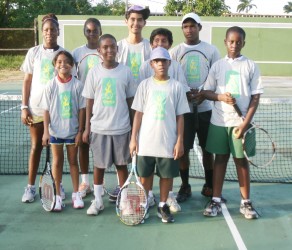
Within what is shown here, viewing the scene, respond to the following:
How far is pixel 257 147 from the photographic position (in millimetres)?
7078

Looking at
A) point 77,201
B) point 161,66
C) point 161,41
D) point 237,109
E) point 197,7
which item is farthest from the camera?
point 197,7

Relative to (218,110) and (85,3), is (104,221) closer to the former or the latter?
(218,110)

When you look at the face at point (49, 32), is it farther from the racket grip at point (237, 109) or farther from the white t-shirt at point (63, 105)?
the racket grip at point (237, 109)

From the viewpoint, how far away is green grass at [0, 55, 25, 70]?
21998 mm

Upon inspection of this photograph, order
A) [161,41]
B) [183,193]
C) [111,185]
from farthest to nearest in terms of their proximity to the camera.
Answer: [111,185] → [183,193] → [161,41]

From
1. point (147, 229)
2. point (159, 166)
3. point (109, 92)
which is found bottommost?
point (147, 229)

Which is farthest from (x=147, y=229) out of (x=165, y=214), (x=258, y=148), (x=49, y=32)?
(x=258, y=148)

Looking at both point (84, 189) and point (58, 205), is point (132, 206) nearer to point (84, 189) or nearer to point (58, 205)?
point (58, 205)

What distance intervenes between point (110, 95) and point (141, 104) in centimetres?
32

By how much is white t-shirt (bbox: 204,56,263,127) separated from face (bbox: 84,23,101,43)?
1.25 m

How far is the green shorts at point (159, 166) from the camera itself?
3.82 meters

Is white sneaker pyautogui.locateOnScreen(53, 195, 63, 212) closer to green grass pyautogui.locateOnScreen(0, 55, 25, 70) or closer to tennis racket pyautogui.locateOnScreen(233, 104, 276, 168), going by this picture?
tennis racket pyautogui.locateOnScreen(233, 104, 276, 168)

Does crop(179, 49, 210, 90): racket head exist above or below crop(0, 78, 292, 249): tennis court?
above

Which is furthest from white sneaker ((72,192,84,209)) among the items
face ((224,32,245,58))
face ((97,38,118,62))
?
face ((224,32,245,58))
